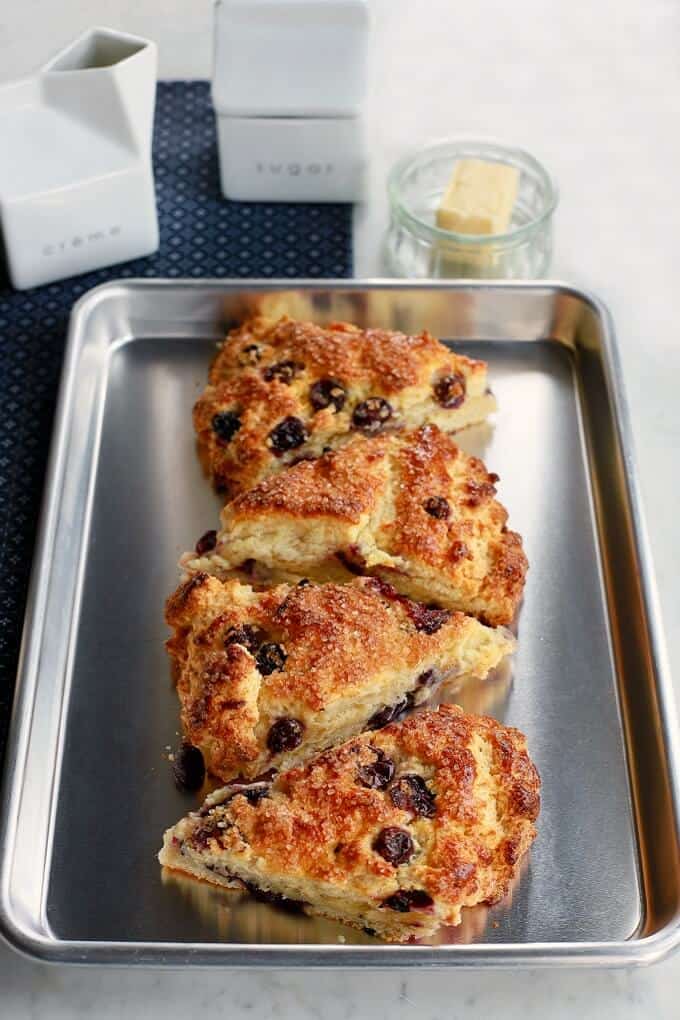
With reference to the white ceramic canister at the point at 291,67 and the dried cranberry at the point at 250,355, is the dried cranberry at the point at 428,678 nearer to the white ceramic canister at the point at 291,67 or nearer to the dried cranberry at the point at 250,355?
the dried cranberry at the point at 250,355

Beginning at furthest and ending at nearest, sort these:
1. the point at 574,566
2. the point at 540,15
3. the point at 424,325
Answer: the point at 540,15, the point at 424,325, the point at 574,566

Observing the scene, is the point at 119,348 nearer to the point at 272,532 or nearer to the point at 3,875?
the point at 272,532

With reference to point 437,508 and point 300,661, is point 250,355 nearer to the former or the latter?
point 437,508

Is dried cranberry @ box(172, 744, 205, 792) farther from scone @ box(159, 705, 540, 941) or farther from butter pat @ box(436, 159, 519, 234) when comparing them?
butter pat @ box(436, 159, 519, 234)

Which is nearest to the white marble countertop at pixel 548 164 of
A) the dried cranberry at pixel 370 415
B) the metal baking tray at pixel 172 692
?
the metal baking tray at pixel 172 692

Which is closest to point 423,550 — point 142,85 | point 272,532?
→ point 272,532

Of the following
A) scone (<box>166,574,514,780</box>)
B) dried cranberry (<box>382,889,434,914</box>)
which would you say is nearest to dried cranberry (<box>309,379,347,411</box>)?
scone (<box>166,574,514,780</box>)
